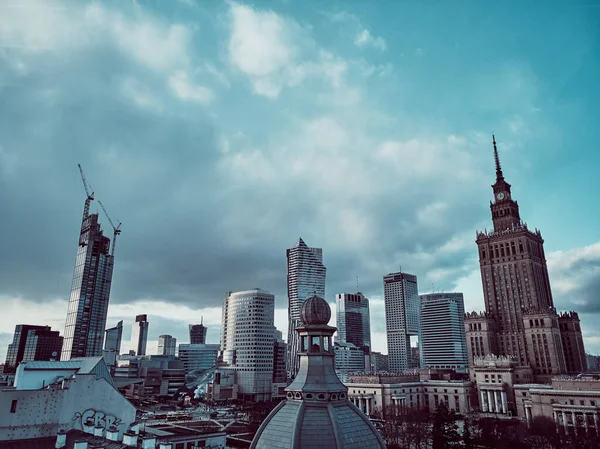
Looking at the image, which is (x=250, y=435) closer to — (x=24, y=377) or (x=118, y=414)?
(x=118, y=414)

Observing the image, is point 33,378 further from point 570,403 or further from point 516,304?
point 516,304

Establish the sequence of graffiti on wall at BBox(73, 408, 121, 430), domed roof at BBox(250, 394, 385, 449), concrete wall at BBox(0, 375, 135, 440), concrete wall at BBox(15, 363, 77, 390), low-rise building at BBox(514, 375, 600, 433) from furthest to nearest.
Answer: low-rise building at BBox(514, 375, 600, 433), concrete wall at BBox(15, 363, 77, 390), graffiti on wall at BBox(73, 408, 121, 430), concrete wall at BBox(0, 375, 135, 440), domed roof at BBox(250, 394, 385, 449)

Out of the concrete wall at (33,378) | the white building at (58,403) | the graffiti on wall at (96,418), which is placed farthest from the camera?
the concrete wall at (33,378)

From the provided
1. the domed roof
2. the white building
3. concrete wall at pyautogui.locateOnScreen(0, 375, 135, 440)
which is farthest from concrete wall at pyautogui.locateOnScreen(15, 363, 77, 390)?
the domed roof

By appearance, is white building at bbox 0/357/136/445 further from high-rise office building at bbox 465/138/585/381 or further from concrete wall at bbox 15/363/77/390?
high-rise office building at bbox 465/138/585/381

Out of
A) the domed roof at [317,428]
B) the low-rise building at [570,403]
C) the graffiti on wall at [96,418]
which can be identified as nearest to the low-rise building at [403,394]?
the low-rise building at [570,403]

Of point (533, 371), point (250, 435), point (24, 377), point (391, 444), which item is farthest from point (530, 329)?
point (24, 377)

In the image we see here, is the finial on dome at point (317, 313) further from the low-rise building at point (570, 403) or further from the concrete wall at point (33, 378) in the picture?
the low-rise building at point (570, 403)

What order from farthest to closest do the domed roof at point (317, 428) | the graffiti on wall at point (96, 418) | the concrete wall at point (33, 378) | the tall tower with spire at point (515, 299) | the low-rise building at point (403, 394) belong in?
the tall tower with spire at point (515, 299) → the low-rise building at point (403, 394) → the concrete wall at point (33, 378) → the graffiti on wall at point (96, 418) → the domed roof at point (317, 428)
